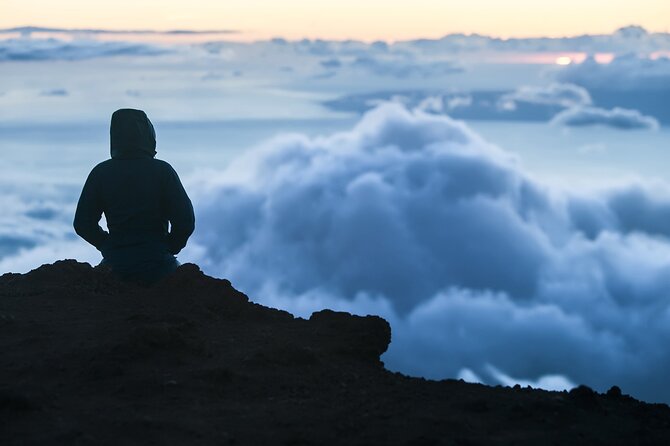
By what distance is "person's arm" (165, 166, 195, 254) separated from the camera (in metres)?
11.9

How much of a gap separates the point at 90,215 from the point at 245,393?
4.74 meters

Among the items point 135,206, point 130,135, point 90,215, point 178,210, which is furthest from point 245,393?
point 130,135

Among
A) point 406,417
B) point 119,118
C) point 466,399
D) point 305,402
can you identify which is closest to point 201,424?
point 305,402

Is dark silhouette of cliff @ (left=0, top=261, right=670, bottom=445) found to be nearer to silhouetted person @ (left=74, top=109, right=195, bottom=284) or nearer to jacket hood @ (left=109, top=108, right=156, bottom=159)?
silhouetted person @ (left=74, top=109, right=195, bottom=284)

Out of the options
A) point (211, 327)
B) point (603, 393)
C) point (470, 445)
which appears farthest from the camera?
point (211, 327)

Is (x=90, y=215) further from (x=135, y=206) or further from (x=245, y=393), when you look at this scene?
(x=245, y=393)

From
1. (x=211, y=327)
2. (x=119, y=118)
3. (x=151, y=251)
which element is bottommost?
(x=211, y=327)

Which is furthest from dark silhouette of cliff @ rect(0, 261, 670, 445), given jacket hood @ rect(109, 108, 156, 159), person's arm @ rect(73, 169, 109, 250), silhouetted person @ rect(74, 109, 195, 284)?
jacket hood @ rect(109, 108, 156, 159)

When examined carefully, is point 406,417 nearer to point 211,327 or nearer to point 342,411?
point 342,411

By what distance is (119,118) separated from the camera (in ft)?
39.8

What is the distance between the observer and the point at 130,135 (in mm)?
12039

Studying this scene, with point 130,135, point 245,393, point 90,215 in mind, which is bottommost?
point 245,393

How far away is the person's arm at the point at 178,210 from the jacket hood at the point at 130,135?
1.59 feet

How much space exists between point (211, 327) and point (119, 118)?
3304 millimetres
